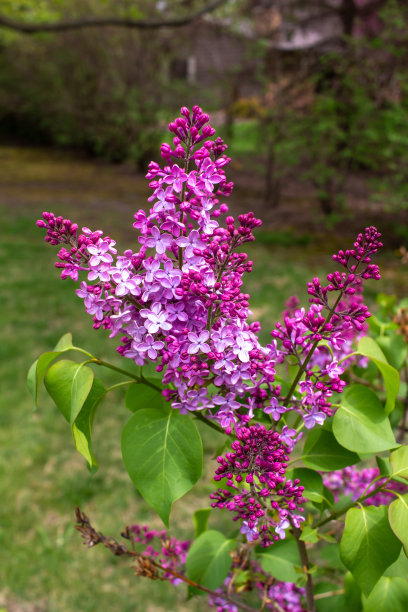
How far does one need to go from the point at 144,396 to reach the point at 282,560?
507 millimetres

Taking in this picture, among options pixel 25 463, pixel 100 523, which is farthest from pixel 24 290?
pixel 100 523

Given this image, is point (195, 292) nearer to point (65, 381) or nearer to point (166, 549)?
point (65, 381)

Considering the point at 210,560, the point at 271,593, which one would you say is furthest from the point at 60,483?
the point at 210,560

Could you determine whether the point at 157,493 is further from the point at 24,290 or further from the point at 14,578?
the point at 24,290

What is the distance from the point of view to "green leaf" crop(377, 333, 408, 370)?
1426 millimetres

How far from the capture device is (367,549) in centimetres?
90

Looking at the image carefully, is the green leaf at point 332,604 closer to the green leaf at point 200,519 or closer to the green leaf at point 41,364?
the green leaf at point 200,519

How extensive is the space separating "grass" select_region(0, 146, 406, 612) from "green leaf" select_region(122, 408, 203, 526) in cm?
227

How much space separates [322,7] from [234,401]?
10.5 metres

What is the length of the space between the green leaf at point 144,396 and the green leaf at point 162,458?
4.8 inches

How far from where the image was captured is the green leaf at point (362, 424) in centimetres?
91

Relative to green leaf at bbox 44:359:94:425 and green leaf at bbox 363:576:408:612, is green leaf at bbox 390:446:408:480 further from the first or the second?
green leaf at bbox 44:359:94:425

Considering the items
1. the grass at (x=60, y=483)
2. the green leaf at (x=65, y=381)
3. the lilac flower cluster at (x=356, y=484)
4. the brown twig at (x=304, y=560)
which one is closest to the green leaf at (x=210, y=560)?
the brown twig at (x=304, y=560)

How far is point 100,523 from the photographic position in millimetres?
3305
